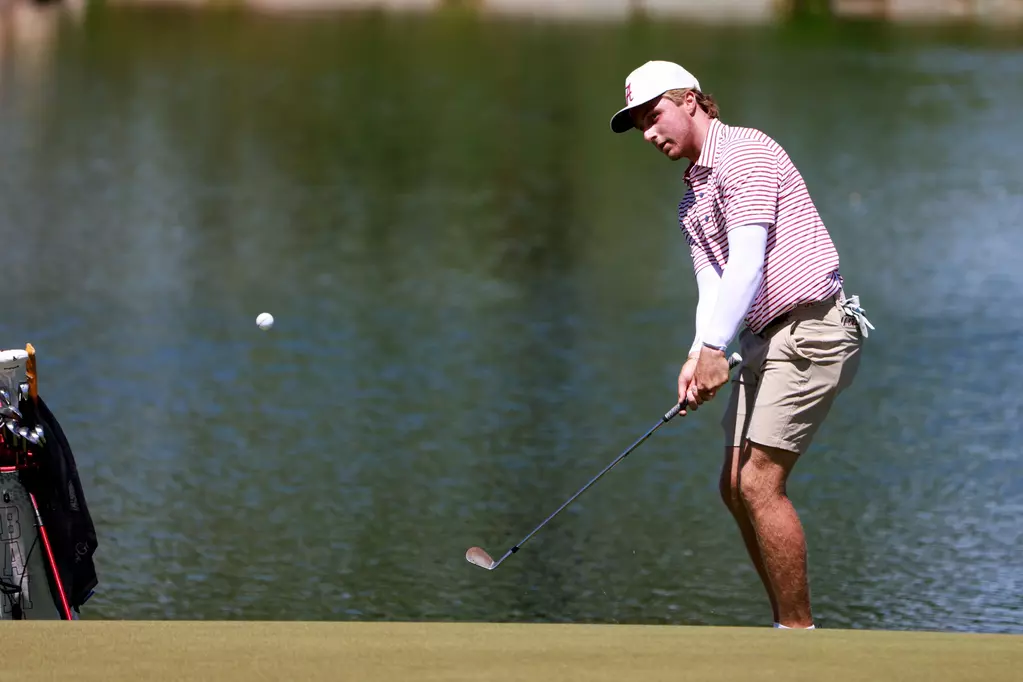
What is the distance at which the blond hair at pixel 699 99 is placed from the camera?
14.0ft

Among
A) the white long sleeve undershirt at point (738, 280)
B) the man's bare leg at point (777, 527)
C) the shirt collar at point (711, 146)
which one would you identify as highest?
the shirt collar at point (711, 146)

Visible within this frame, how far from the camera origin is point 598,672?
3.33 meters

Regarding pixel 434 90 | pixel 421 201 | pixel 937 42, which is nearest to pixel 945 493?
pixel 421 201

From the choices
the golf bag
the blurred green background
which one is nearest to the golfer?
the blurred green background

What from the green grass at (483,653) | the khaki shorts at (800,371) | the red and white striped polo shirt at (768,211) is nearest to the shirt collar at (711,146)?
the red and white striped polo shirt at (768,211)

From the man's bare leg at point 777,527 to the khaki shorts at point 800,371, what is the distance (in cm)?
5

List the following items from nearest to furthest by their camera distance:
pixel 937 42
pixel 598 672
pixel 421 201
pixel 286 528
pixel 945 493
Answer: pixel 598 672 → pixel 286 528 → pixel 945 493 → pixel 421 201 → pixel 937 42

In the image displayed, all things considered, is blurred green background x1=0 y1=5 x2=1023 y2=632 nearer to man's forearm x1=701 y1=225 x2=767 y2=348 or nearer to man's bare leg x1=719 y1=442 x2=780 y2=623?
man's bare leg x1=719 y1=442 x2=780 y2=623

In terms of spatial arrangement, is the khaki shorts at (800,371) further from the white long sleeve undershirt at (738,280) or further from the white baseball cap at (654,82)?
the white baseball cap at (654,82)

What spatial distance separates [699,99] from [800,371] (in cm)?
66

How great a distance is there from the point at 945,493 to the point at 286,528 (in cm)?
232

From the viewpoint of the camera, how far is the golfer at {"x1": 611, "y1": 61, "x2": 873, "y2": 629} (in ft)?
13.7

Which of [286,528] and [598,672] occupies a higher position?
[598,672]

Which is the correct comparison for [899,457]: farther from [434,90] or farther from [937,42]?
[937,42]
